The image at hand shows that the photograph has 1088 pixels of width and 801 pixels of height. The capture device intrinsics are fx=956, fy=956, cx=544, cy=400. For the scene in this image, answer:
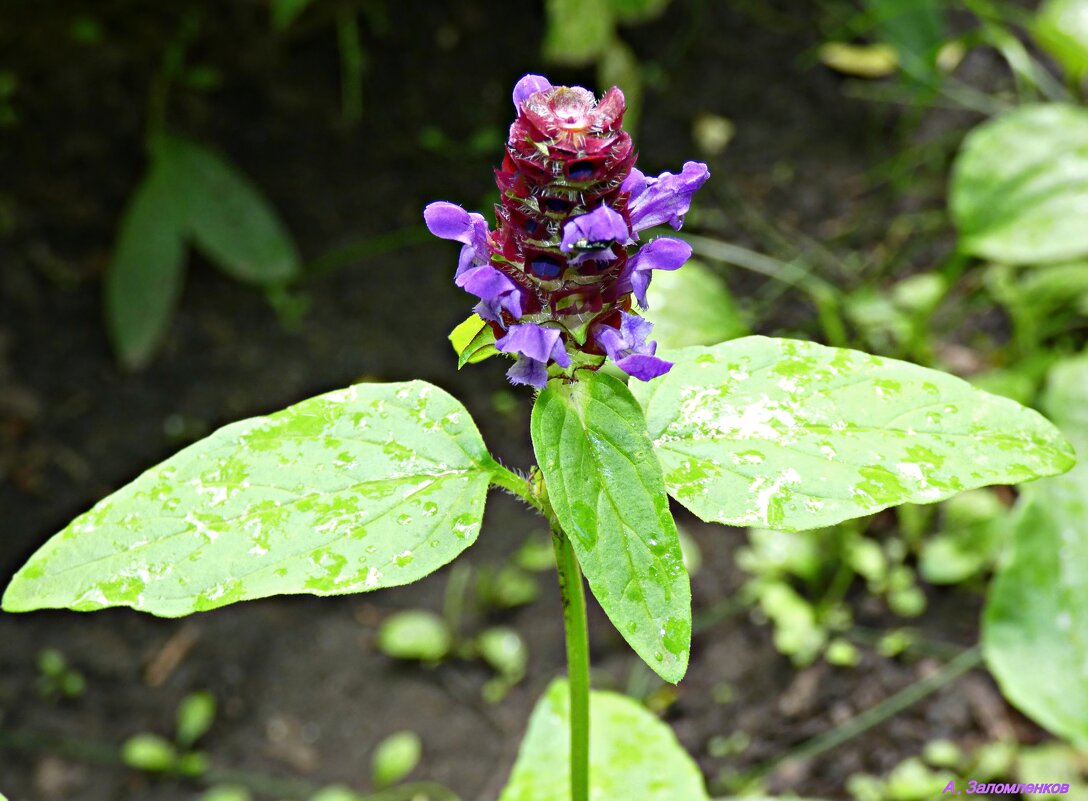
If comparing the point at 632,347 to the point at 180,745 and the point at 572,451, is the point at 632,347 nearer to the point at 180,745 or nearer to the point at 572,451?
the point at 572,451

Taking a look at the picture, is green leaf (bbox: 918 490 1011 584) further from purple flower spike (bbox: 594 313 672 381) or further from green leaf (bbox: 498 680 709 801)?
purple flower spike (bbox: 594 313 672 381)

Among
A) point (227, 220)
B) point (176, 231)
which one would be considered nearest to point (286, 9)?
point (227, 220)

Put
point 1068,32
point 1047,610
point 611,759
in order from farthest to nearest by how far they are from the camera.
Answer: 1. point 1068,32
2. point 1047,610
3. point 611,759

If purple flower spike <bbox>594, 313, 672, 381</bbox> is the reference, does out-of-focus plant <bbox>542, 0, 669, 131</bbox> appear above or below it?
below

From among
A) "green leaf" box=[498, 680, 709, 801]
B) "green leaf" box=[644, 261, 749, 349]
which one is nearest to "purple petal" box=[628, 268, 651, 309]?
"green leaf" box=[498, 680, 709, 801]

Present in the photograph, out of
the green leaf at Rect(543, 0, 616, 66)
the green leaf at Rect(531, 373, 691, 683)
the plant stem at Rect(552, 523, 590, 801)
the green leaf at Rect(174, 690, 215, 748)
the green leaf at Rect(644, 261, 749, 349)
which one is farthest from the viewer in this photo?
the green leaf at Rect(543, 0, 616, 66)
